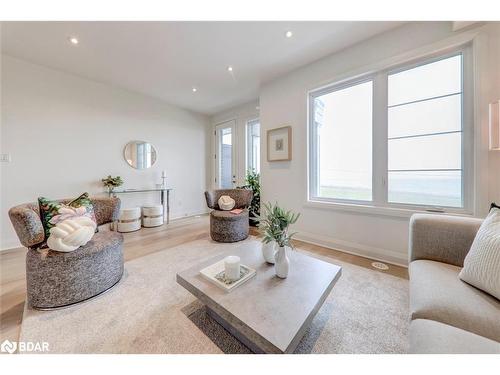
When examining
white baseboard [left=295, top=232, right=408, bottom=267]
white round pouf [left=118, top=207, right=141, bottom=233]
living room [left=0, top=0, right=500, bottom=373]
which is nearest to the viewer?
living room [left=0, top=0, right=500, bottom=373]

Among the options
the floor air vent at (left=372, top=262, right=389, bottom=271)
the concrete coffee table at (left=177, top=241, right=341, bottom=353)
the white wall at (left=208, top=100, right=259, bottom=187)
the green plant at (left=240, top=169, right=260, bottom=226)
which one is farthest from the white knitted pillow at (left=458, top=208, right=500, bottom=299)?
the white wall at (left=208, top=100, right=259, bottom=187)

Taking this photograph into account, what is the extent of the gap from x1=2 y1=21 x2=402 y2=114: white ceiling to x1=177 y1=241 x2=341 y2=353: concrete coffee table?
2504mm

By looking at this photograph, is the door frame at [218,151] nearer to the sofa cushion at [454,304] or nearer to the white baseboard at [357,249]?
the white baseboard at [357,249]

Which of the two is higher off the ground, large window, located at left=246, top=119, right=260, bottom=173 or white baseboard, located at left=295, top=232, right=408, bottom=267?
large window, located at left=246, top=119, right=260, bottom=173

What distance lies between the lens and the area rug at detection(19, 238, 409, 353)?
1.14 m

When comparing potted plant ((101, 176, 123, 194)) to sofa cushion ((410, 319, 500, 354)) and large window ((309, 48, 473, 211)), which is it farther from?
sofa cushion ((410, 319, 500, 354))

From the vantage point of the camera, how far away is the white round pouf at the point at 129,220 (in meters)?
3.42

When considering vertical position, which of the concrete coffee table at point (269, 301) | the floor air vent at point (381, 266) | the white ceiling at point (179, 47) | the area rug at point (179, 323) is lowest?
the area rug at point (179, 323)

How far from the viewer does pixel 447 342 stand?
0.71 metres

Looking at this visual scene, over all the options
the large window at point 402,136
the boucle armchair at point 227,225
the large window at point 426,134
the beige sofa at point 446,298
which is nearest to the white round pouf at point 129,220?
the boucle armchair at point 227,225

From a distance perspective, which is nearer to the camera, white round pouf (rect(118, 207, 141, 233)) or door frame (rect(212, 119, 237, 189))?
white round pouf (rect(118, 207, 141, 233))

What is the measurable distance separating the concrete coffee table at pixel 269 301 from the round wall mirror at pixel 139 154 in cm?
333

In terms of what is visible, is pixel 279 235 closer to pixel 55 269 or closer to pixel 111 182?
pixel 55 269

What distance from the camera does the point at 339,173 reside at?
2830 mm
